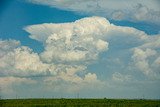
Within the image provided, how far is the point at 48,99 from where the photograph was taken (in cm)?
9600

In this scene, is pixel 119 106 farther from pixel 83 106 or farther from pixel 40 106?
pixel 40 106

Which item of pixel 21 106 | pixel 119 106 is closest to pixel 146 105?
pixel 119 106

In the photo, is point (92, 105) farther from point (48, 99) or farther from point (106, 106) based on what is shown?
point (48, 99)

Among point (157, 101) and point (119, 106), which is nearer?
point (119, 106)

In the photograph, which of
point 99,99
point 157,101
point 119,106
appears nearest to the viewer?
point 119,106

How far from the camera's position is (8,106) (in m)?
76.9

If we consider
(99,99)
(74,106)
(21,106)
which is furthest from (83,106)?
(99,99)

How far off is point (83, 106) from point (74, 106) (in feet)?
5.95

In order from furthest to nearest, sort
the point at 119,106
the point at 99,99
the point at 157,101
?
the point at 99,99 → the point at 157,101 → the point at 119,106

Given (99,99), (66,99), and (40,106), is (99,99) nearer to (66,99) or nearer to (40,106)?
(66,99)

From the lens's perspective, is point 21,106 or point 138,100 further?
point 138,100

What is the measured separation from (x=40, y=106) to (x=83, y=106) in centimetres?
860

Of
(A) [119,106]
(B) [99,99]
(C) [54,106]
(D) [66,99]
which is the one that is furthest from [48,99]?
(A) [119,106]

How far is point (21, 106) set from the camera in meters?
76.2
